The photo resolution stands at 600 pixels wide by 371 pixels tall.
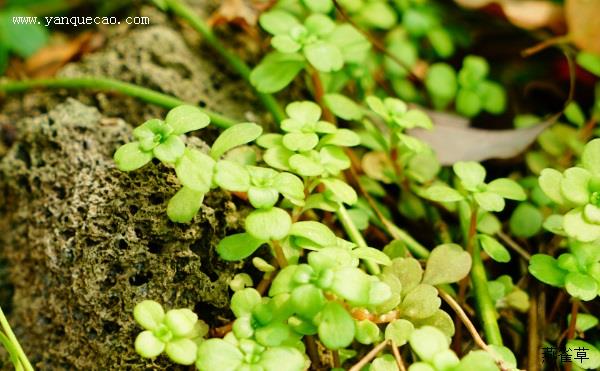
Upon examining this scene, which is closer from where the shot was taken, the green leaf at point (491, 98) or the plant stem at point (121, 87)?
the plant stem at point (121, 87)

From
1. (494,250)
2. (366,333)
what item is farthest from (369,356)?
(494,250)

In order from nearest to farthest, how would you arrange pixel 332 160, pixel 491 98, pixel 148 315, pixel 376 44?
pixel 148 315 → pixel 332 160 → pixel 376 44 → pixel 491 98

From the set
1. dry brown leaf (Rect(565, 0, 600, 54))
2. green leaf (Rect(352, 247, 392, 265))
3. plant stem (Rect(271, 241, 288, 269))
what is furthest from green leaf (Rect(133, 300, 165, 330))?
dry brown leaf (Rect(565, 0, 600, 54))

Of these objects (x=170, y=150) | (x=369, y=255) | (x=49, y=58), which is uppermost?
(x=170, y=150)

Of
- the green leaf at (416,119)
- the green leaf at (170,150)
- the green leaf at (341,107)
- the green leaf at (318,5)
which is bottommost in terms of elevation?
the green leaf at (341,107)

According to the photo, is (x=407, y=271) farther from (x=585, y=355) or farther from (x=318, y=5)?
(x=318, y=5)

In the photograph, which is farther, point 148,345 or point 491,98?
point 491,98

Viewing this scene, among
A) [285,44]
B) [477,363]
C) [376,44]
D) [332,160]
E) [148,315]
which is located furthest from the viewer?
[376,44]

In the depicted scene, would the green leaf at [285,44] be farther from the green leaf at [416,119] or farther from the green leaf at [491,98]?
the green leaf at [491,98]

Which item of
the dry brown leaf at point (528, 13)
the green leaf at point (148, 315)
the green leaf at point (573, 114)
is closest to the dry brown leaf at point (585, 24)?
the dry brown leaf at point (528, 13)
